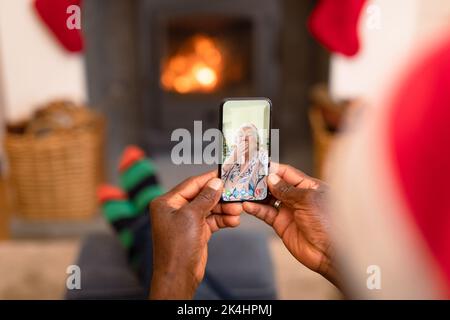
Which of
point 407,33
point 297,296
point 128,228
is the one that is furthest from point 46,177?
point 407,33

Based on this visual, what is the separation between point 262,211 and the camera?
0.57 m

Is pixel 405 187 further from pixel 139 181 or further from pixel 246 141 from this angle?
pixel 139 181

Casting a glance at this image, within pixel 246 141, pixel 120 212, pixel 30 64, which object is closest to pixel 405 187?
pixel 246 141

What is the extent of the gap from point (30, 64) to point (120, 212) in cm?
71

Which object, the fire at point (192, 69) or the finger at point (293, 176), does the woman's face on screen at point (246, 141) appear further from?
the fire at point (192, 69)

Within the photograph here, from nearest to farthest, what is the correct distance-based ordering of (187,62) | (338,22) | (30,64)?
1. (338,22)
2. (30,64)
3. (187,62)

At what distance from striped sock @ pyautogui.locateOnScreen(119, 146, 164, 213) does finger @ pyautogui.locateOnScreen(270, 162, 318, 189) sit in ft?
1.85

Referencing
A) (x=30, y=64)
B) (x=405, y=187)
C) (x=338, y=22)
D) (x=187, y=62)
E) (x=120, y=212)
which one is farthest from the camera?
(x=187, y=62)

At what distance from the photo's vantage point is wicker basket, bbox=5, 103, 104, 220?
5.21 feet

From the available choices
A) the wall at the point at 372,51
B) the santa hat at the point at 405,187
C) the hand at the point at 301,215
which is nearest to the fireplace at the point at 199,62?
the wall at the point at 372,51

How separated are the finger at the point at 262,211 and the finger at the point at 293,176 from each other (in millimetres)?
31

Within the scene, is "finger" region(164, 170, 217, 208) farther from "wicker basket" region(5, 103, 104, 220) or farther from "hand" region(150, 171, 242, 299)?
"wicker basket" region(5, 103, 104, 220)

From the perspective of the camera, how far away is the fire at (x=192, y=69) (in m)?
1.96

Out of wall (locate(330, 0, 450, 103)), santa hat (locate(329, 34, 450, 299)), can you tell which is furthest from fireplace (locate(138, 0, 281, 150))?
santa hat (locate(329, 34, 450, 299))
